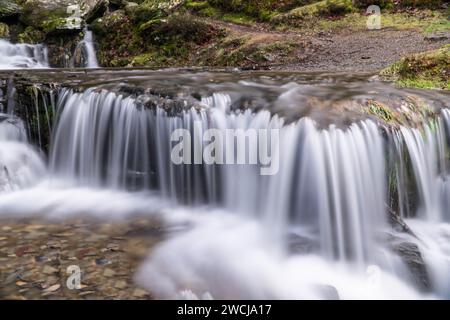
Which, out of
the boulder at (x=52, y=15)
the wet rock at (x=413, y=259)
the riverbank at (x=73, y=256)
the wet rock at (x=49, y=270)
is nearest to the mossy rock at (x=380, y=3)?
the boulder at (x=52, y=15)

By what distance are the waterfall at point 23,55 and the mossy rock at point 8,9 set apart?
2.06 meters

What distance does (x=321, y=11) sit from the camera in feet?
48.0

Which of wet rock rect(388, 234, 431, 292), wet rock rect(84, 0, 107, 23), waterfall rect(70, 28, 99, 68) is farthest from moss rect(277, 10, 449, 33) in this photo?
wet rock rect(388, 234, 431, 292)

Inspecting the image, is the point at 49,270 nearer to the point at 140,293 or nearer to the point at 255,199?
the point at 140,293

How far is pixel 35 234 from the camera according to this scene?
4770mm

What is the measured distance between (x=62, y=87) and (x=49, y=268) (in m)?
4.28

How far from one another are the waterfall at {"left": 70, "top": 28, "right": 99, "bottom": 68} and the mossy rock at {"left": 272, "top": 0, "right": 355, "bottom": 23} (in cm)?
650

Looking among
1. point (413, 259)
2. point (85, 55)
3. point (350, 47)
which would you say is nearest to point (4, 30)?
point (85, 55)

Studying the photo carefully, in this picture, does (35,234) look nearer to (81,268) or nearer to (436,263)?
(81,268)

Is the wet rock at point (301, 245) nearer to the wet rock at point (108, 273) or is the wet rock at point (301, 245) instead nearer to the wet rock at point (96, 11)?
the wet rock at point (108, 273)

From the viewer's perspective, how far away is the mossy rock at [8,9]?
15.9 meters

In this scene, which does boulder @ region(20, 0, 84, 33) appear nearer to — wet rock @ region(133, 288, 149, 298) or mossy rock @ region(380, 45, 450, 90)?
mossy rock @ region(380, 45, 450, 90)

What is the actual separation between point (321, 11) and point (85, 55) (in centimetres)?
820

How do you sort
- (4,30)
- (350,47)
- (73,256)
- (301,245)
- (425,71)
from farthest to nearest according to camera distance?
1. (4,30)
2. (350,47)
3. (425,71)
4. (301,245)
5. (73,256)
